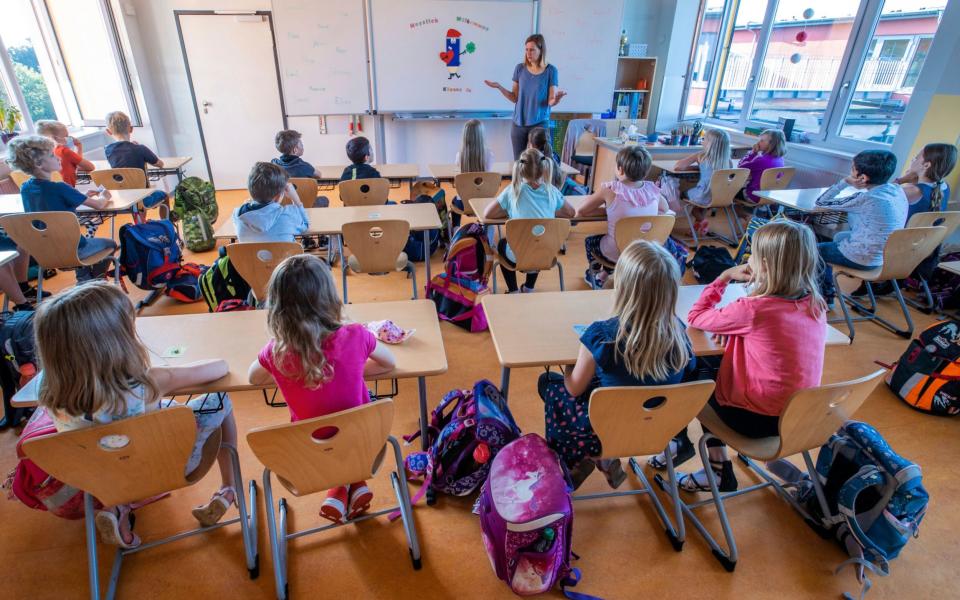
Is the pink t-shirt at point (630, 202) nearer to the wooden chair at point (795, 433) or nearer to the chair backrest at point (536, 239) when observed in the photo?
the chair backrest at point (536, 239)

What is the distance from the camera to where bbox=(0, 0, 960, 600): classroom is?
1.46 m

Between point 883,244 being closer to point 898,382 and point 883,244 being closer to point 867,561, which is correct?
point 898,382

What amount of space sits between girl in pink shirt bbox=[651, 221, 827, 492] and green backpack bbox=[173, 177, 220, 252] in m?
4.24

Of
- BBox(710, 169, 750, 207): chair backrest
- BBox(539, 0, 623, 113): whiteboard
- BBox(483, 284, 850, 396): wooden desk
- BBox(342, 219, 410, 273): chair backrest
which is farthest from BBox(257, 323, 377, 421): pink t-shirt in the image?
BBox(539, 0, 623, 113): whiteboard

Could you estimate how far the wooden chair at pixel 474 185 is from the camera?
3822mm

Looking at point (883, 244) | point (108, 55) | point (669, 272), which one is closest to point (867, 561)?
point (669, 272)

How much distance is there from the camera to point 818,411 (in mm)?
1528

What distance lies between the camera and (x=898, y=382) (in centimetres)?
270

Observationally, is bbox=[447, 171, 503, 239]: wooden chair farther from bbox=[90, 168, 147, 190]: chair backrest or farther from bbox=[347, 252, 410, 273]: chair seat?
bbox=[90, 168, 147, 190]: chair backrest

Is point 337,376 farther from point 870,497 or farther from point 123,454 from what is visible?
point 870,497

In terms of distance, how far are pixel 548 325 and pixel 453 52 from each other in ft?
16.7

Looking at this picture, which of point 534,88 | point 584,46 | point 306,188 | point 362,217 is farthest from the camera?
point 584,46

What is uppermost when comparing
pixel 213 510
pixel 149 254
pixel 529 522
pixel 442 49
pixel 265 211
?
pixel 442 49

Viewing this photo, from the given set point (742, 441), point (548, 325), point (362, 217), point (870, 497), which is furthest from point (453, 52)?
point (870, 497)
